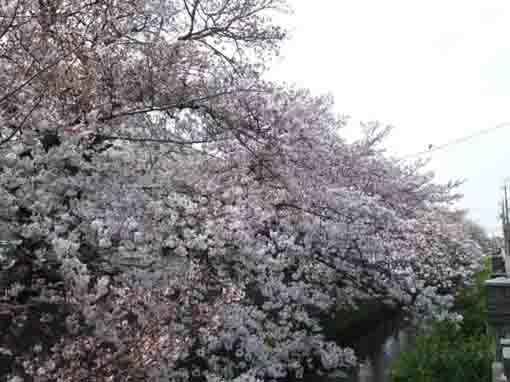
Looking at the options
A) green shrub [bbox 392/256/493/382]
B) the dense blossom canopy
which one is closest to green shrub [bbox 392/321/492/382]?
green shrub [bbox 392/256/493/382]

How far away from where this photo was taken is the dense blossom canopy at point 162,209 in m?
5.12

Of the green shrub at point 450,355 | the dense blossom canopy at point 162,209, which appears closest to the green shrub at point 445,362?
the green shrub at point 450,355

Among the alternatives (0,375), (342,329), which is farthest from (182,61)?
(342,329)

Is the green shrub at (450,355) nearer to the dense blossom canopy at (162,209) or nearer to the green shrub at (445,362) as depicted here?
the green shrub at (445,362)

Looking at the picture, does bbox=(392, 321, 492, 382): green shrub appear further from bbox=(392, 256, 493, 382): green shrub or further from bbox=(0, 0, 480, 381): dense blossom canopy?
bbox=(0, 0, 480, 381): dense blossom canopy

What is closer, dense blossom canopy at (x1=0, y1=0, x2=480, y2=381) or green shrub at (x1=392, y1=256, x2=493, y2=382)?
dense blossom canopy at (x1=0, y1=0, x2=480, y2=381)

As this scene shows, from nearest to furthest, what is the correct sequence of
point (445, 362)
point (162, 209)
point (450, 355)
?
point (162, 209)
point (445, 362)
point (450, 355)

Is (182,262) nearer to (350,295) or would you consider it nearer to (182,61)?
(182,61)

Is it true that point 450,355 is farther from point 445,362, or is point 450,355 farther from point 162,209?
point 162,209

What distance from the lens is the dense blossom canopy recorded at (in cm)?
512

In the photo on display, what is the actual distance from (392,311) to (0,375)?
1637 centimetres

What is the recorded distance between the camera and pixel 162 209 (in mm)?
5645

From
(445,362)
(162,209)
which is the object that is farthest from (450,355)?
(162,209)

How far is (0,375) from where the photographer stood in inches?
213
